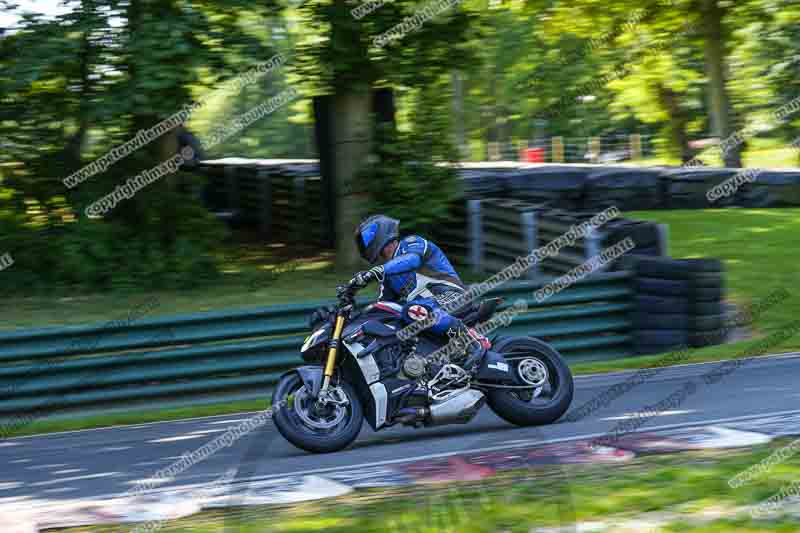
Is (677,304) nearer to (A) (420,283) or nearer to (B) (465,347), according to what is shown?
(B) (465,347)

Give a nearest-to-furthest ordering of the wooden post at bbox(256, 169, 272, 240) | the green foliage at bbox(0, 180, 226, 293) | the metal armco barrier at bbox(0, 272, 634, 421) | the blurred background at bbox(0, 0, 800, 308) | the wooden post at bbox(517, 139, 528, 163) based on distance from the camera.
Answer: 1. the metal armco barrier at bbox(0, 272, 634, 421)
2. the blurred background at bbox(0, 0, 800, 308)
3. the green foliage at bbox(0, 180, 226, 293)
4. the wooden post at bbox(256, 169, 272, 240)
5. the wooden post at bbox(517, 139, 528, 163)

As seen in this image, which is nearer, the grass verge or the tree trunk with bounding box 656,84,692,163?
the grass verge

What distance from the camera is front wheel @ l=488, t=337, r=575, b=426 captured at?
8.50 metres

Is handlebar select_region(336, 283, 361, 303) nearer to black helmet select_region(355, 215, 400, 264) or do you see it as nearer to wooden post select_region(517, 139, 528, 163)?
black helmet select_region(355, 215, 400, 264)

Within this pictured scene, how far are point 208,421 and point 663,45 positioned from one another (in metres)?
21.4

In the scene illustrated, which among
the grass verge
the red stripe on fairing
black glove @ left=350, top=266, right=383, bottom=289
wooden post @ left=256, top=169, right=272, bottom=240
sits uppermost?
wooden post @ left=256, top=169, right=272, bottom=240

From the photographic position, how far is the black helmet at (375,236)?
8336 millimetres

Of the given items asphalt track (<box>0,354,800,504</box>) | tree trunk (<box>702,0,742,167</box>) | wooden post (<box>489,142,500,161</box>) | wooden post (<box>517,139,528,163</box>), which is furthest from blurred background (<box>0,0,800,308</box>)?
wooden post (<box>489,142,500,161</box>)

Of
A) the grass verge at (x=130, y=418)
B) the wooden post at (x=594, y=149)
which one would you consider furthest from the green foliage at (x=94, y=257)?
the wooden post at (x=594, y=149)

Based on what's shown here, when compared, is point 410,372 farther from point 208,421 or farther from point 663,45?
point 663,45

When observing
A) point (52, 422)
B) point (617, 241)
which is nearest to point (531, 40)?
point (617, 241)

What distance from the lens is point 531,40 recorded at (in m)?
41.2

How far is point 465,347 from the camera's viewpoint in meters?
8.47

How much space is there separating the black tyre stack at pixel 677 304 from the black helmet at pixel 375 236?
192 inches
